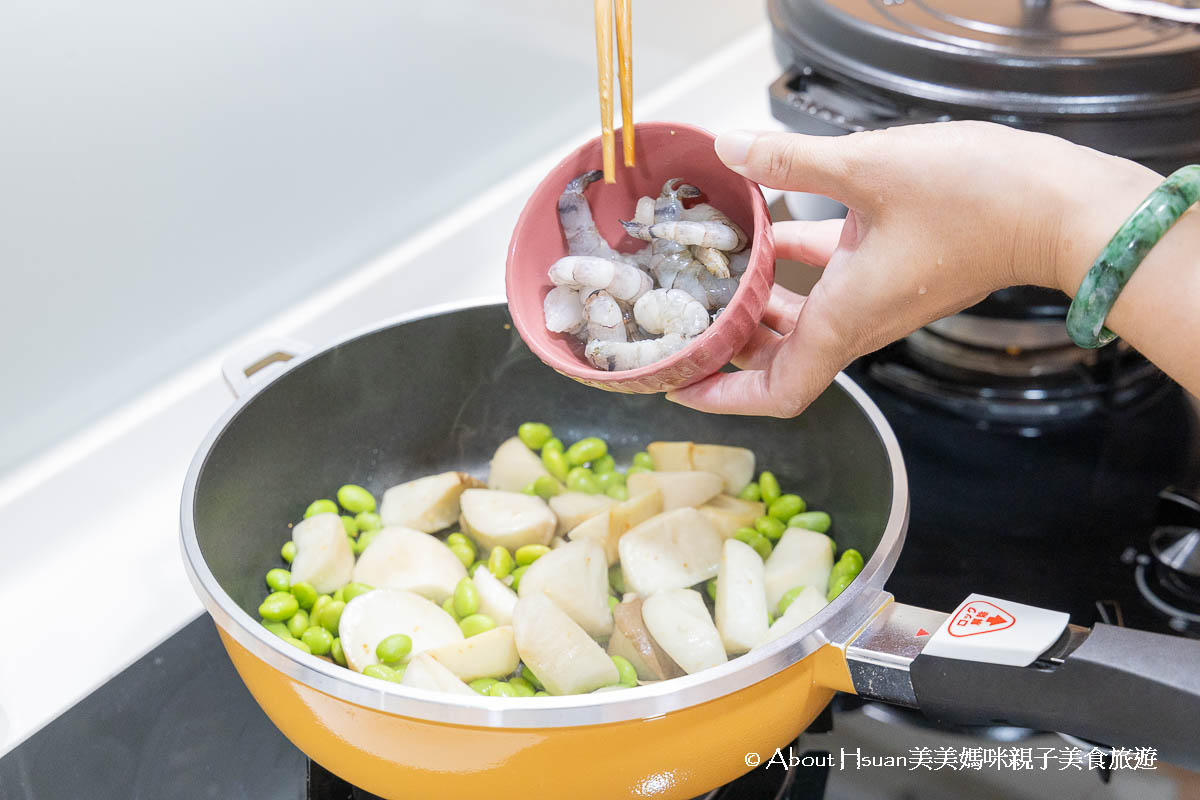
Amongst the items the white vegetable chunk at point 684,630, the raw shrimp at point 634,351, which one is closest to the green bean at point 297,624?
the white vegetable chunk at point 684,630

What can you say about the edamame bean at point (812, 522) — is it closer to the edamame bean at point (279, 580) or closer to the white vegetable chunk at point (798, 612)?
the white vegetable chunk at point (798, 612)

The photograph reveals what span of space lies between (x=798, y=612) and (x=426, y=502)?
360 millimetres

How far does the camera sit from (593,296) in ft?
2.46

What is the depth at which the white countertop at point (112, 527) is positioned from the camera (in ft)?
3.00

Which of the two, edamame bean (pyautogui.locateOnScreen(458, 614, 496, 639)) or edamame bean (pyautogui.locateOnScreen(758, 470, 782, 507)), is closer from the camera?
edamame bean (pyautogui.locateOnScreen(458, 614, 496, 639))

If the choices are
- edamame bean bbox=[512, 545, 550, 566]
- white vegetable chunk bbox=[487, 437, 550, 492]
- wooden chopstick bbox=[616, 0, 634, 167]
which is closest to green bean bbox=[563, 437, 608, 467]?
white vegetable chunk bbox=[487, 437, 550, 492]

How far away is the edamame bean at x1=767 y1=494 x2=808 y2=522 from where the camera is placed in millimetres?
934

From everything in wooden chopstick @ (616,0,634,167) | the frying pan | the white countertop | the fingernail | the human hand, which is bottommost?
the white countertop

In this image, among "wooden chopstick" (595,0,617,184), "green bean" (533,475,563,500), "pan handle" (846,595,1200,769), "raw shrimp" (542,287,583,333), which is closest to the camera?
"pan handle" (846,595,1200,769)

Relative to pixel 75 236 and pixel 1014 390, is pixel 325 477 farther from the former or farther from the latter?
pixel 1014 390

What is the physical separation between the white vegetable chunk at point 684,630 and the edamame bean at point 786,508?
146mm

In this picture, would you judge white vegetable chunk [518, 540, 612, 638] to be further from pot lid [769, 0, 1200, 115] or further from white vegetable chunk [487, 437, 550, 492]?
pot lid [769, 0, 1200, 115]

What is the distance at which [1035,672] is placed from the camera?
0.57m

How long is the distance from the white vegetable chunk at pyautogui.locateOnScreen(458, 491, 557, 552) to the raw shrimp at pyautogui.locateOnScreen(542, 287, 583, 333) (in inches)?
9.0
